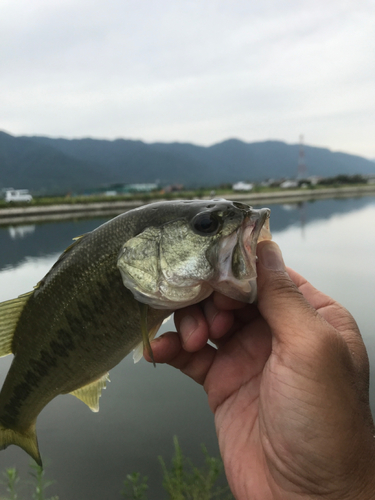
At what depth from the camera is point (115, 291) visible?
2.10 m

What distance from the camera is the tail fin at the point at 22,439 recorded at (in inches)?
92.1

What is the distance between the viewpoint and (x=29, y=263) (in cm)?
1370

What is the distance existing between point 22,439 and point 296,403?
74.0 inches

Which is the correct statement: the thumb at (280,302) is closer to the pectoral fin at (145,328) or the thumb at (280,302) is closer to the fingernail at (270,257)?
the fingernail at (270,257)

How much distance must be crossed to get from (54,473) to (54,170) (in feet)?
650

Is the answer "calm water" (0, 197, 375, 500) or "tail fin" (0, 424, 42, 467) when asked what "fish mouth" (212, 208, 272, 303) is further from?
"calm water" (0, 197, 375, 500)

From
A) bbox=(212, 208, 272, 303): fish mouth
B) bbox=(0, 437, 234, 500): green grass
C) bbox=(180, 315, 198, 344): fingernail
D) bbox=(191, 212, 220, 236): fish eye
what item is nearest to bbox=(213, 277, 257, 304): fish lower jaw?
bbox=(212, 208, 272, 303): fish mouth

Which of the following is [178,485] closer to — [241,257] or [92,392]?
[92,392]

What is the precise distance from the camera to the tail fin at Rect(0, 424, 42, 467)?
92.1 inches

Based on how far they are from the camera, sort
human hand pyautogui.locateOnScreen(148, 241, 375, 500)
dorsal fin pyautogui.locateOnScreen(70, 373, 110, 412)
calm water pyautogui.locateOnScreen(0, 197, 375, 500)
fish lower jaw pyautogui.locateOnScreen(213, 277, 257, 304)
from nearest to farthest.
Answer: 1. human hand pyautogui.locateOnScreen(148, 241, 375, 500)
2. fish lower jaw pyautogui.locateOnScreen(213, 277, 257, 304)
3. dorsal fin pyautogui.locateOnScreen(70, 373, 110, 412)
4. calm water pyautogui.locateOnScreen(0, 197, 375, 500)

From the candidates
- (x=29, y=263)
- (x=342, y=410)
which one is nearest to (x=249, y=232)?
(x=342, y=410)

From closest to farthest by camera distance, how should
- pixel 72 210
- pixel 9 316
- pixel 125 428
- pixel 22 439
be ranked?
1. pixel 9 316
2. pixel 22 439
3. pixel 125 428
4. pixel 72 210

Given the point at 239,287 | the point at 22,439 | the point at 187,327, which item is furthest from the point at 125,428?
the point at 239,287

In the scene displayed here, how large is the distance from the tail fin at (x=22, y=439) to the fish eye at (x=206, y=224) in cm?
184
